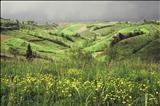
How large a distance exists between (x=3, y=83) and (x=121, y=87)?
11.1 ft

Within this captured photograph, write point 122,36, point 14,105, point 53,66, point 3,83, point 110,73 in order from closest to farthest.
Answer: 1. point 14,105
2. point 3,83
3. point 110,73
4. point 53,66
5. point 122,36

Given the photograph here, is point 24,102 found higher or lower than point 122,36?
higher

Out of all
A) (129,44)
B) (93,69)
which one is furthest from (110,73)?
(129,44)

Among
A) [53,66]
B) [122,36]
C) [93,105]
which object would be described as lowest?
[122,36]

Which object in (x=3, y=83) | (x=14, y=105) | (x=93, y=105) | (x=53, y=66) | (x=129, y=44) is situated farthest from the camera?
(x=129, y=44)

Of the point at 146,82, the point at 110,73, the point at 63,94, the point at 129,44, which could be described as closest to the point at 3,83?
the point at 63,94

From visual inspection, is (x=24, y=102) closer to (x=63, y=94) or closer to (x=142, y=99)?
(x=63, y=94)

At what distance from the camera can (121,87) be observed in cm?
888

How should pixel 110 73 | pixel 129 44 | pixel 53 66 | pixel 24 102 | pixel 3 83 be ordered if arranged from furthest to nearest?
pixel 129 44 < pixel 53 66 < pixel 110 73 < pixel 3 83 < pixel 24 102

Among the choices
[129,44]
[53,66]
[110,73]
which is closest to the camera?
[110,73]

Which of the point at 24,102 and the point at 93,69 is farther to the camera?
the point at 93,69

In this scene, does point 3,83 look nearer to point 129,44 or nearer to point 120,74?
point 120,74

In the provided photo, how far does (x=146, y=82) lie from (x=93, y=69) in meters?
2.62

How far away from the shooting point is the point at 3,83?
10211 millimetres
